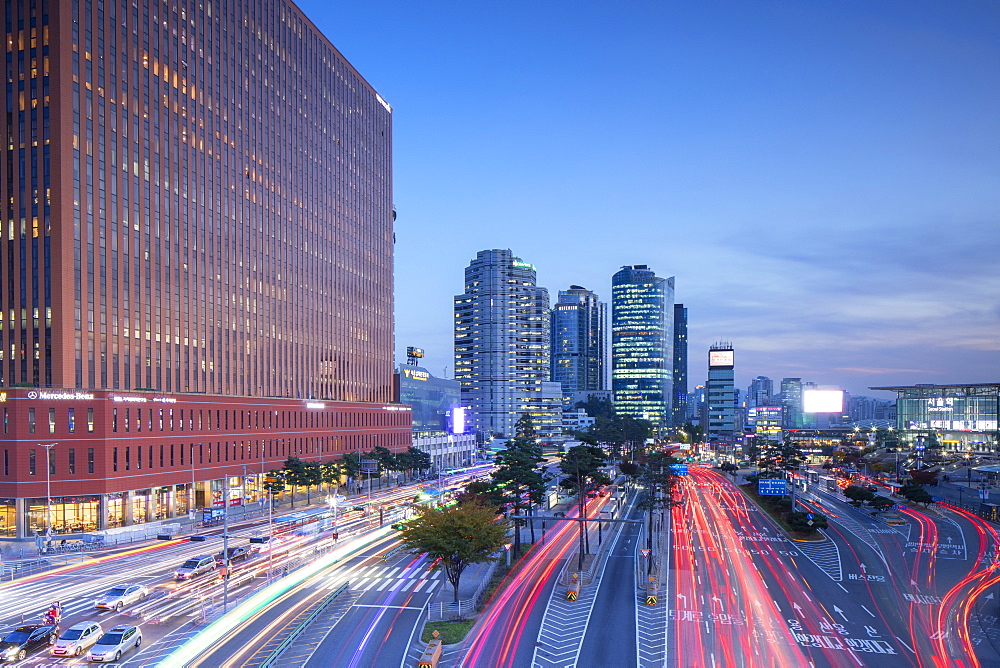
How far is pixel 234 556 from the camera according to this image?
6719cm

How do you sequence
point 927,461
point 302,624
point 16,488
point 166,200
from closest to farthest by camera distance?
1. point 302,624
2. point 16,488
3. point 166,200
4. point 927,461

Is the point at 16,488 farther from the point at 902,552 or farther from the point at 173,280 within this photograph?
the point at 902,552

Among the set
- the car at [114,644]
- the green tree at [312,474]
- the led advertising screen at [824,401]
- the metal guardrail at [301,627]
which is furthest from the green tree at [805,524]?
the led advertising screen at [824,401]

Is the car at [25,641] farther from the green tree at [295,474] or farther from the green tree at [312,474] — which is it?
the green tree at [312,474]

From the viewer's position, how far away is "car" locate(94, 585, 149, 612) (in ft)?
168

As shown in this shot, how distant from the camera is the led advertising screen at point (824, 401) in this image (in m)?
184

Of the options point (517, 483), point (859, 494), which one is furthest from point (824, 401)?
point (517, 483)

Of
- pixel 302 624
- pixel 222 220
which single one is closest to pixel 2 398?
pixel 222 220

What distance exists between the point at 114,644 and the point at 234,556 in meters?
25.3

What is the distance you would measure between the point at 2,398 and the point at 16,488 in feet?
35.2

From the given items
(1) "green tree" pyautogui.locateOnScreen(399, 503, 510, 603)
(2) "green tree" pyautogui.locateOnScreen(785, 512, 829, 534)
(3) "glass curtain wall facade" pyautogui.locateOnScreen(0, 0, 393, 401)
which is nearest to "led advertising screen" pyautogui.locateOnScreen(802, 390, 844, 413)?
(2) "green tree" pyautogui.locateOnScreen(785, 512, 829, 534)

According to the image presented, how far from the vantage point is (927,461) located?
552 ft

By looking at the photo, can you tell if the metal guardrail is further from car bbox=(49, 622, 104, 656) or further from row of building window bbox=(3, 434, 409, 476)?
row of building window bbox=(3, 434, 409, 476)

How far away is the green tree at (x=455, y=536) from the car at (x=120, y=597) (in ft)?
66.3
